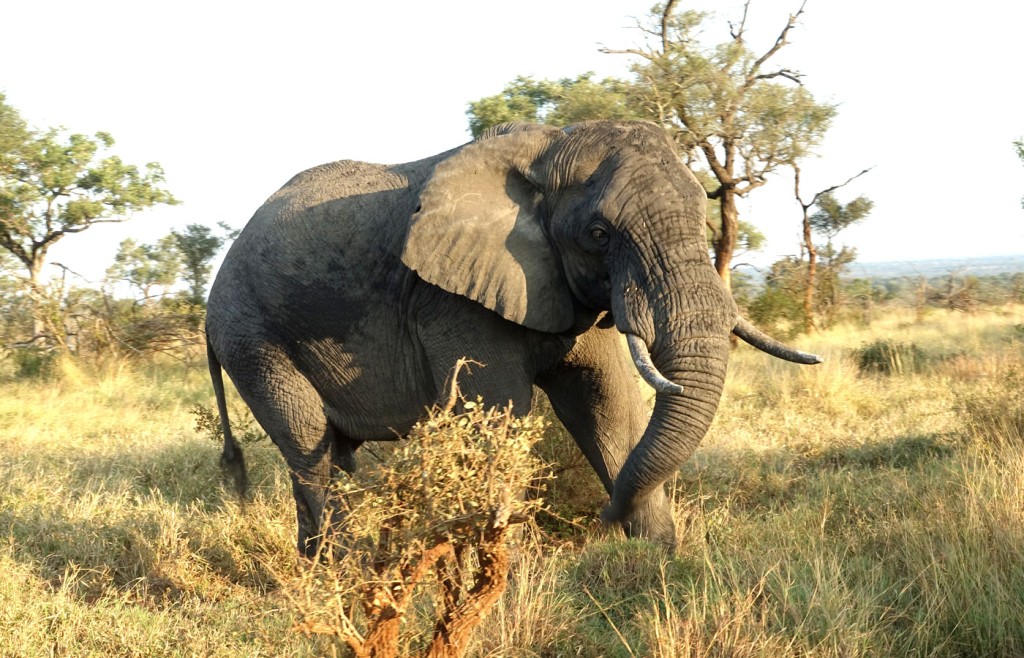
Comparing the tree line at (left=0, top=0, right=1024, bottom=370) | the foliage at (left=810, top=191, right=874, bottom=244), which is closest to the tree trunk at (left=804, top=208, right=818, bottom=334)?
the tree line at (left=0, top=0, right=1024, bottom=370)

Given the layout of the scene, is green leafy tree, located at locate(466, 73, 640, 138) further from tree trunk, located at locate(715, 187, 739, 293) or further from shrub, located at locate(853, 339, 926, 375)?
shrub, located at locate(853, 339, 926, 375)

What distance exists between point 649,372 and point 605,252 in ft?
2.24

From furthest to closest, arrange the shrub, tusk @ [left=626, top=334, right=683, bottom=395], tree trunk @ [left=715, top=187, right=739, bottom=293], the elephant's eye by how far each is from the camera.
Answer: tree trunk @ [left=715, top=187, right=739, bottom=293] → the shrub → the elephant's eye → tusk @ [left=626, top=334, right=683, bottom=395]

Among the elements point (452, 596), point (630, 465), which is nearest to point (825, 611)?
point (630, 465)

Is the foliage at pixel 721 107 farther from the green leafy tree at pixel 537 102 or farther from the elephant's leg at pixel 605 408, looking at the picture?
the elephant's leg at pixel 605 408

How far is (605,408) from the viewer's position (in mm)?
5445

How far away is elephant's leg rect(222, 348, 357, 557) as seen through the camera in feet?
19.0

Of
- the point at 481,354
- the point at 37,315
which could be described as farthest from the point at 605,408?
the point at 37,315

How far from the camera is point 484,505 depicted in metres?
3.27

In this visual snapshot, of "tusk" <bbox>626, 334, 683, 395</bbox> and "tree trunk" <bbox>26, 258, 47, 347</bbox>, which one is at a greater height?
"tree trunk" <bbox>26, 258, 47, 347</bbox>

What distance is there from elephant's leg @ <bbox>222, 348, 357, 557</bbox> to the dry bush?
2.24 meters

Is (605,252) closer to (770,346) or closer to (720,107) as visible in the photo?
(770,346)

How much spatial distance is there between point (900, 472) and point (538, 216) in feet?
10.6

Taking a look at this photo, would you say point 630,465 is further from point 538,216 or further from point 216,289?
point 216,289
